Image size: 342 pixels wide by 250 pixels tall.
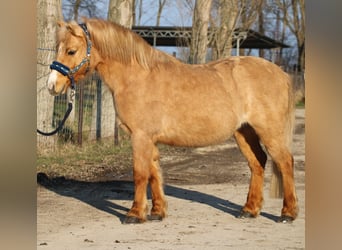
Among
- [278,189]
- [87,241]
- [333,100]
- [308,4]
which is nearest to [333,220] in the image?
[333,100]

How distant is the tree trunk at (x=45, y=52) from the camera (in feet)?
24.9

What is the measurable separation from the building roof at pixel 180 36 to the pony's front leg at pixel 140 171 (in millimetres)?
8659

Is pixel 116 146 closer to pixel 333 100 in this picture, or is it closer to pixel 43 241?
pixel 43 241

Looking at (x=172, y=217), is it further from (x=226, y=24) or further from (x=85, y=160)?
(x=226, y=24)

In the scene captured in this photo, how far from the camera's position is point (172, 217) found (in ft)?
15.8

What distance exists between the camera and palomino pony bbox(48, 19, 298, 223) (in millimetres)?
4422

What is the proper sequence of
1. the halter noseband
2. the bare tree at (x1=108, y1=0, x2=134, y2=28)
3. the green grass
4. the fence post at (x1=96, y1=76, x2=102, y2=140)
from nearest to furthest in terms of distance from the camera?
the halter noseband < the green grass < the bare tree at (x1=108, y1=0, x2=134, y2=28) < the fence post at (x1=96, y1=76, x2=102, y2=140)

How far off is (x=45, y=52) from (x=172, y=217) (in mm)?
3863

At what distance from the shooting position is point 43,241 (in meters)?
3.91

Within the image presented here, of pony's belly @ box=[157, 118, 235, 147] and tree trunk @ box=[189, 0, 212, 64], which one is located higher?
tree trunk @ box=[189, 0, 212, 64]

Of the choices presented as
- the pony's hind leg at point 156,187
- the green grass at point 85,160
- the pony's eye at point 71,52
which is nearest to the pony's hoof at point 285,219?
the pony's hind leg at point 156,187

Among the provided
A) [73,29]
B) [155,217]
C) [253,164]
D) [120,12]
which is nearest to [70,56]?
[73,29]

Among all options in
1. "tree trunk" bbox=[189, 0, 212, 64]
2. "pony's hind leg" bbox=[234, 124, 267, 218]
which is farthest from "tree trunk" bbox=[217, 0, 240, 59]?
"pony's hind leg" bbox=[234, 124, 267, 218]

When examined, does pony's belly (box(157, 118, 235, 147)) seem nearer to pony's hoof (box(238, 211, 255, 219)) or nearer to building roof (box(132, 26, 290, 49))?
pony's hoof (box(238, 211, 255, 219))
